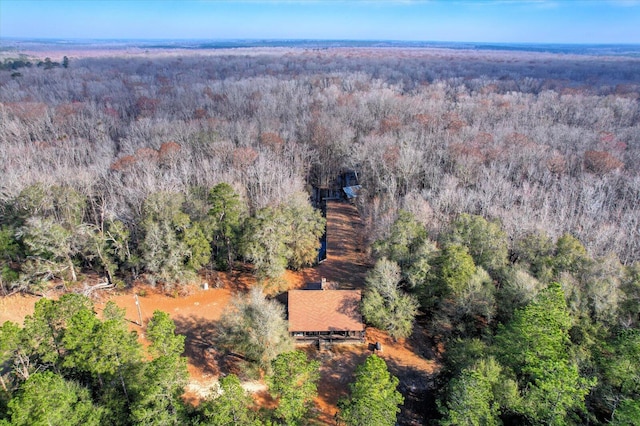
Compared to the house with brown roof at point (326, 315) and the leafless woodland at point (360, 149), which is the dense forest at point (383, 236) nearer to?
the leafless woodland at point (360, 149)

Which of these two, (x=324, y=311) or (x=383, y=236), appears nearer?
(x=324, y=311)

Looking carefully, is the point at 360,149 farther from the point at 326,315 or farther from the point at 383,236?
the point at 326,315

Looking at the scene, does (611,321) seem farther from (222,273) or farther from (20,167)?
(20,167)

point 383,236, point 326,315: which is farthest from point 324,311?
point 383,236

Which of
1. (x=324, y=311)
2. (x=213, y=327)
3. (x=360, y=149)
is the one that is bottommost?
(x=213, y=327)

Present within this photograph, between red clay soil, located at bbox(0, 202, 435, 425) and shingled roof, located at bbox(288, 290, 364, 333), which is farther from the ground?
shingled roof, located at bbox(288, 290, 364, 333)

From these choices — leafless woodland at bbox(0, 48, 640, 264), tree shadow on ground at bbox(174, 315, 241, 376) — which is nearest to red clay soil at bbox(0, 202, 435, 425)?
tree shadow on ground at bbox(174, 315, 241, 376)

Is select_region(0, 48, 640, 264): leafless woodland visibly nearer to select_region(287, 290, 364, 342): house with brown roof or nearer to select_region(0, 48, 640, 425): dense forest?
select_region(0, 48, 640, 425): dense forest
